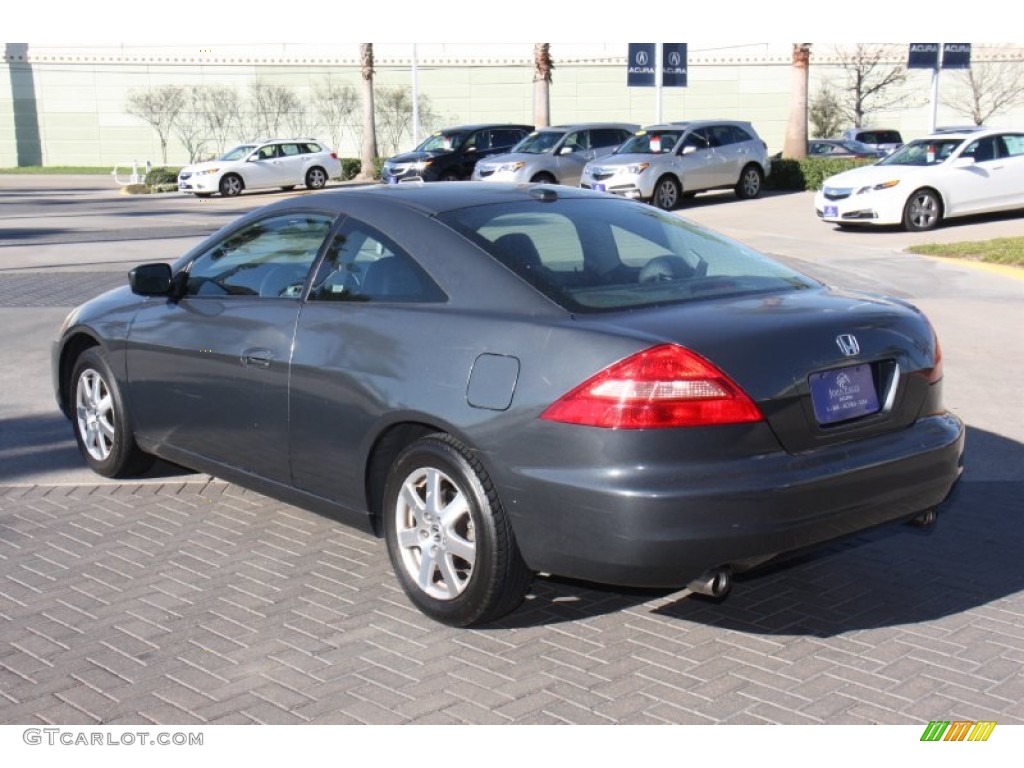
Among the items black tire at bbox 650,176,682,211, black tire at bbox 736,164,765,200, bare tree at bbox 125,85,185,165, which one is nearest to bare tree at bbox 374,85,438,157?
bare tree at bbox 125,85,185,165

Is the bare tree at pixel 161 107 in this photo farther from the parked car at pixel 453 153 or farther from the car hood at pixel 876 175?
the car hood at pixel 876 175

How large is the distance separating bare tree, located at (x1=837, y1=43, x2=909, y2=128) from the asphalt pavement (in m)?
53.4

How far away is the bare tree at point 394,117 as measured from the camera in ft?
190

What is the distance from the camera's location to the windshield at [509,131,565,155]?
27.4 meters

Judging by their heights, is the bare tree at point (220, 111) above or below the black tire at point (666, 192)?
above

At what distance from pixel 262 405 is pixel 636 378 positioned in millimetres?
1921

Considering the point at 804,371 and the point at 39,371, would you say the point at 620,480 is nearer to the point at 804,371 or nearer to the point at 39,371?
the point at 804,371

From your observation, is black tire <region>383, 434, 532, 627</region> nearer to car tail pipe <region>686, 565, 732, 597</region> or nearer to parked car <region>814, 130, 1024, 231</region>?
car tail pipe <region>686, 565, 732, 597</region>

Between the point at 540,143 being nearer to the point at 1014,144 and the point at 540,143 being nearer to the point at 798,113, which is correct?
the point at 798,113

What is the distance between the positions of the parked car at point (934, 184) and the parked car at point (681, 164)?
15.2 feet

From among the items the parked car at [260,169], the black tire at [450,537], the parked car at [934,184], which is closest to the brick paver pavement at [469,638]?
the black tire at [450,537]

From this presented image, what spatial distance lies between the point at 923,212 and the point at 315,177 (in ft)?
71.1

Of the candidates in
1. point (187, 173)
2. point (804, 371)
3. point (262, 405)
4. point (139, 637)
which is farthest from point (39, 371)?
point (187, 173)
